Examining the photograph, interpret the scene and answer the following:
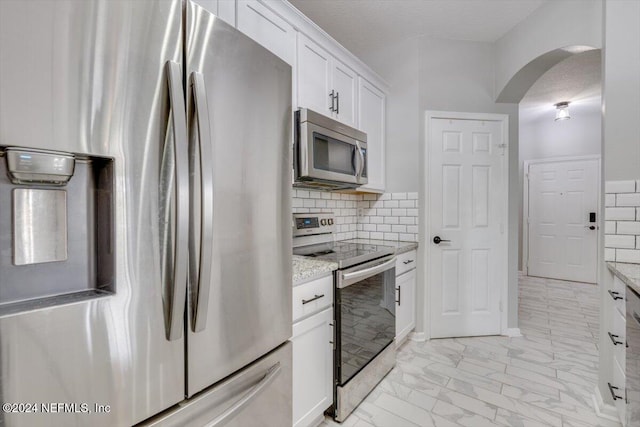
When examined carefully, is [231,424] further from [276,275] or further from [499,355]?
[499,355]

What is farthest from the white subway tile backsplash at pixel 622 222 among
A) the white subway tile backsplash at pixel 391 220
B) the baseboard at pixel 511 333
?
the white subway tile backsplash at pixel 391 220

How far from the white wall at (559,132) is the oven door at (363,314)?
418 cm

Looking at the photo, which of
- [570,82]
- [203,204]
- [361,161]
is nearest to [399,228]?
[361,161]

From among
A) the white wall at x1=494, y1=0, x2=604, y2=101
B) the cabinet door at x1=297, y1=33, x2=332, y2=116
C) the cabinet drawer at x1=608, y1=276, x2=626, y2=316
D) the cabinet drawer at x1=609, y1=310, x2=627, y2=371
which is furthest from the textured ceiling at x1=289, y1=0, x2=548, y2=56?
the cabinet drawer at x1=609, y1=310, x2=627, y2=371

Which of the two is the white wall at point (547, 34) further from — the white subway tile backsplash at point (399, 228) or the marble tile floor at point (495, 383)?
the marble tile floor at point (495, 383)

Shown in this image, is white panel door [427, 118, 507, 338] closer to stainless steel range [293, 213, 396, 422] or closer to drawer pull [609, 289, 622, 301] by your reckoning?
stainless steel range [293, 213, 396, 422]

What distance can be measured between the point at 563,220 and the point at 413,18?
171 inches

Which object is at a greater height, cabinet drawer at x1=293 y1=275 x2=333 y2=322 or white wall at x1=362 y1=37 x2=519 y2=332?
white wall at x1=362 y1=37 x2=519 y2=332

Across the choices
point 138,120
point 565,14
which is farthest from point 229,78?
point 565,14

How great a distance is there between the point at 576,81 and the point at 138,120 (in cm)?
485

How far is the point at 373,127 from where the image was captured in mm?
2764

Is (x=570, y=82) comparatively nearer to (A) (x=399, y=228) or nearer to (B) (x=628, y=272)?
(A) (x=399, y=228)

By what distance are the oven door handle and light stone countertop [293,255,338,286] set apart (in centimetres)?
9

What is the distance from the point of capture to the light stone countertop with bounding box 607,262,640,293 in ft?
4.32
